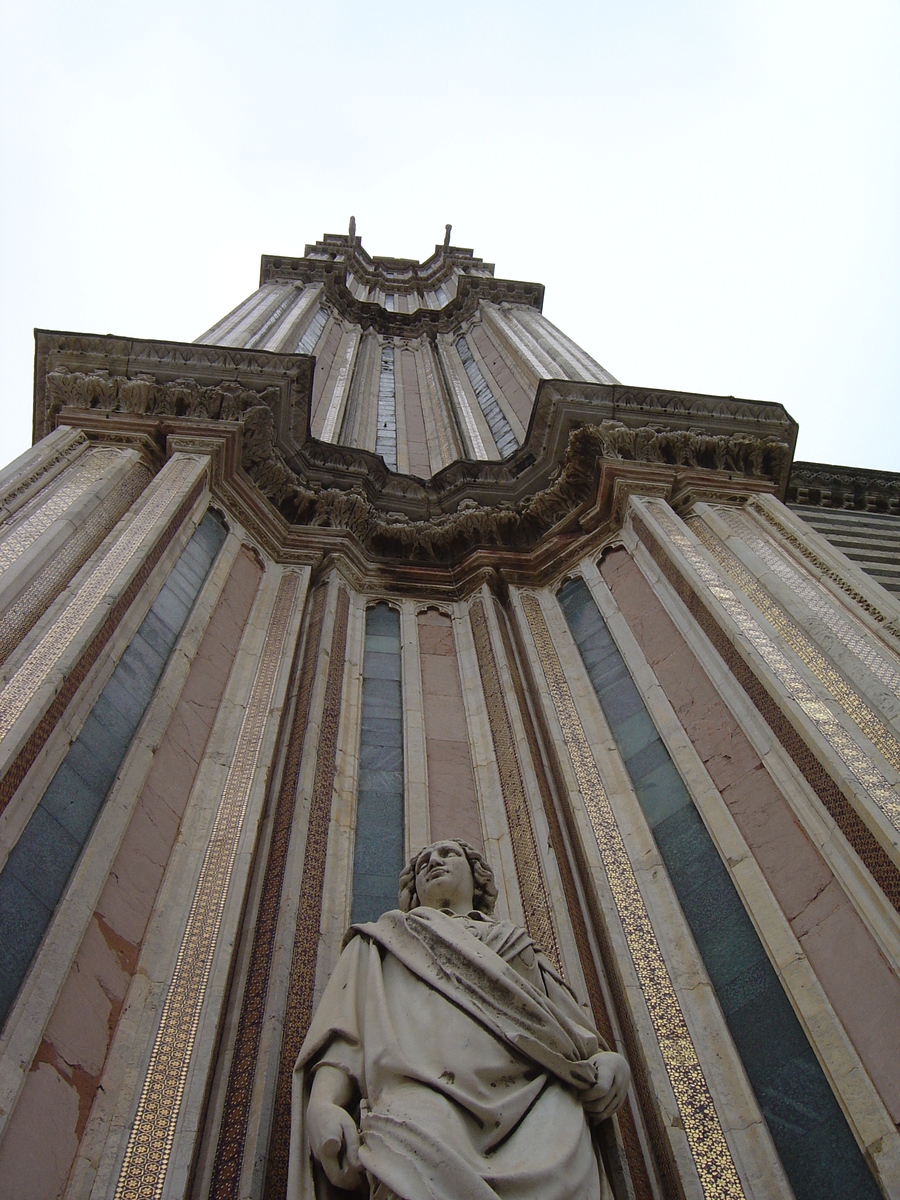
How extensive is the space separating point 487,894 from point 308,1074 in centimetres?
144

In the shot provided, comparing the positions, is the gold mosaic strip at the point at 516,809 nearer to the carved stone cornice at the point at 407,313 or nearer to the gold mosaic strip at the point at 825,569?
the gold mosaic strip at the point at 825,569

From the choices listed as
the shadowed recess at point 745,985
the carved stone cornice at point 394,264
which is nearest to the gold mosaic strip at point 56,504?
the shadowed recess at point 745,985

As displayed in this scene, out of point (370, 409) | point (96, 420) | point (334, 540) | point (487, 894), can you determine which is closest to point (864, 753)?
point (487, 894)

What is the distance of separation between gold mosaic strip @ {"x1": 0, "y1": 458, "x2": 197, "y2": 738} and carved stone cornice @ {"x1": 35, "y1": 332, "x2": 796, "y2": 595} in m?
1.15

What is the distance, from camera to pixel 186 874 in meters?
6.77

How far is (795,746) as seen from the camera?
22.4 ft

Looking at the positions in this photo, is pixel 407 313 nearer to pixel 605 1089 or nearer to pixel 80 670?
pixel 80 670

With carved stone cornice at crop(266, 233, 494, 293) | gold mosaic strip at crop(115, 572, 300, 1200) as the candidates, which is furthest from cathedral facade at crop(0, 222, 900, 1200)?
carved stone cornice at crop(266, 233, 494, 293)

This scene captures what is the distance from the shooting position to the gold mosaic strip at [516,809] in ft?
22.7

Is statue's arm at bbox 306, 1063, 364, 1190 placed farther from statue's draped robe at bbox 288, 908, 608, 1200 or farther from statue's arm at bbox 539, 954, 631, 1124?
statue's arm at bbox 539, 954, 631, 1124

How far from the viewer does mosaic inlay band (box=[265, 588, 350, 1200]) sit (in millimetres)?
5152

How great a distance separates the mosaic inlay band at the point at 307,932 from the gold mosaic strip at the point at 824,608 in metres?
3.77

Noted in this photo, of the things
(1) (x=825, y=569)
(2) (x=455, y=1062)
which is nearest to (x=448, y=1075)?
(2) (x=455, y=1062)

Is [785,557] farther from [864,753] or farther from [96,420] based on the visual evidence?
[96,420]
